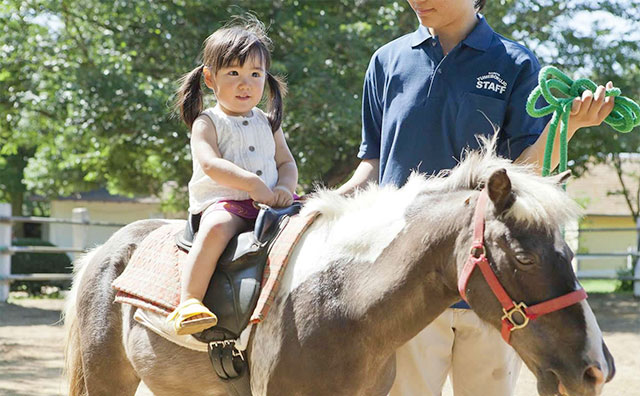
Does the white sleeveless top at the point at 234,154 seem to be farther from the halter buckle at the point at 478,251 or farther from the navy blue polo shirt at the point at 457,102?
the halter buckle at the point at 478,251

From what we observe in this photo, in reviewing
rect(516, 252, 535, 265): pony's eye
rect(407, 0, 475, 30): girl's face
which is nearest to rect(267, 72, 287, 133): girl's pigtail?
rect(407, 0, 475, 30): girl's face

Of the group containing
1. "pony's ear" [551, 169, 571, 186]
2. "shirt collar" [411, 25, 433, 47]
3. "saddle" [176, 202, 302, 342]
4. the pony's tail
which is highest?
"shirt collar" [411, 25, 433, 47]

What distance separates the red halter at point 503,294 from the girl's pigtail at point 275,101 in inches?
51.0

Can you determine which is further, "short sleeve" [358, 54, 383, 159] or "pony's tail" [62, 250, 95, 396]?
"pony's tail" [62, 250, 95, 396]

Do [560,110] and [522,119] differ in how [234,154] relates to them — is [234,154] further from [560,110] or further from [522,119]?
[560,110]

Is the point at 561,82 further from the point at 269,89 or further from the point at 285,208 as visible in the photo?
the point at 269,89

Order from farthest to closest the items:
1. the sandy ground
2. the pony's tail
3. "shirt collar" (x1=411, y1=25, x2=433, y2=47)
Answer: the sandy ground < the pony's tail < "shirt collar" (x1=411, y1=25, x2=433, y2=47)

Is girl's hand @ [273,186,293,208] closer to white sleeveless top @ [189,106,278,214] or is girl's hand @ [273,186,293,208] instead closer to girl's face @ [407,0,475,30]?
white sleeveless top @ [189,106,278,214]

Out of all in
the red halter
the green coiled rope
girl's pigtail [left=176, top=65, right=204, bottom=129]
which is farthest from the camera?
girl's pigtail [left=176, top=65, right=204, bottom=129]

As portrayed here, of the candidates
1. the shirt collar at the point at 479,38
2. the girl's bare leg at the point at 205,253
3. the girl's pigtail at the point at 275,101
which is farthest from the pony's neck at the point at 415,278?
the girl's pigtail at the point at 275,101

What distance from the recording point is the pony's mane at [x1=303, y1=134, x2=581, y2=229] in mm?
2166

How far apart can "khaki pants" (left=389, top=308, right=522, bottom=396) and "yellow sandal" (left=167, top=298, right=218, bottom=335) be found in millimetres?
845

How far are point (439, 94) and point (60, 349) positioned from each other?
23.4 feet

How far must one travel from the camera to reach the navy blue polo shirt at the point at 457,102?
292 centimetres
